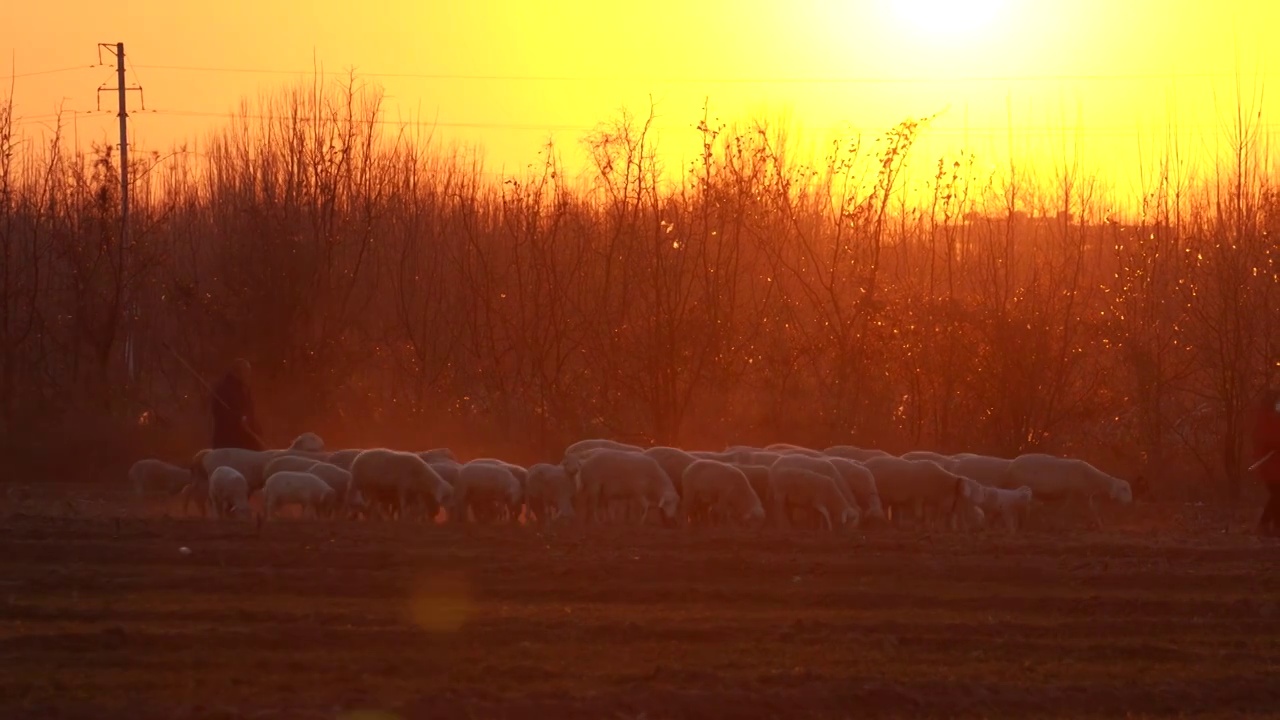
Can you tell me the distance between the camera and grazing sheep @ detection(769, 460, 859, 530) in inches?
663

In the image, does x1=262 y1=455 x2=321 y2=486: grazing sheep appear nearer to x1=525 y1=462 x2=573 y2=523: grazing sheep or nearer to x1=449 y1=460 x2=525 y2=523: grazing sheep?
x1=449 y1=460 x2=525 y2=523: grazing sheep

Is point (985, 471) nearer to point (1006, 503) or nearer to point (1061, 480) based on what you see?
point (1061, 480)

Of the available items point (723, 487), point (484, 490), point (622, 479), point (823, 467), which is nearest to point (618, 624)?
point (723, 487)

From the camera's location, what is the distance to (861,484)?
17.6m

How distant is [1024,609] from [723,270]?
17.0m

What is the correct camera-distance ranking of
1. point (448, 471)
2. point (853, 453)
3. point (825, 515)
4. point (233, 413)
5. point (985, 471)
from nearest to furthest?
point (825, 515) < point (448, 471) < point (233, 413) < point (985, 471) < point (853, 453)

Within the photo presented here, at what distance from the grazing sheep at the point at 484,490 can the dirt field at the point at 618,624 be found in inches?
78.2

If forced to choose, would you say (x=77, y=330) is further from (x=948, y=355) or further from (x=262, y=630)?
(x=262, y=630)

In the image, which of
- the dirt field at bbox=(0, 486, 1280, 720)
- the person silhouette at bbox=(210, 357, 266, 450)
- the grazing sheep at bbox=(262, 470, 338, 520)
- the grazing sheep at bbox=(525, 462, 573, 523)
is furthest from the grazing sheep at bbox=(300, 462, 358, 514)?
the person silhouette at bbox=(210, 357, 266, 450)

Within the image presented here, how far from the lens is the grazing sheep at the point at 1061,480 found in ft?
63.2

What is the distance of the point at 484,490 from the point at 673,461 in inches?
90.8

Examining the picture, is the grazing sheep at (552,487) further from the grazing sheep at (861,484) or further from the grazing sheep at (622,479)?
the grazing sheep at (861,484)

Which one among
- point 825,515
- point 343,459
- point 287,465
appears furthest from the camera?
point 343,459

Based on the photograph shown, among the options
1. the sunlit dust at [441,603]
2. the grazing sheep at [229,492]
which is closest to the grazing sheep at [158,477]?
the grazing sheep at [229,492]
